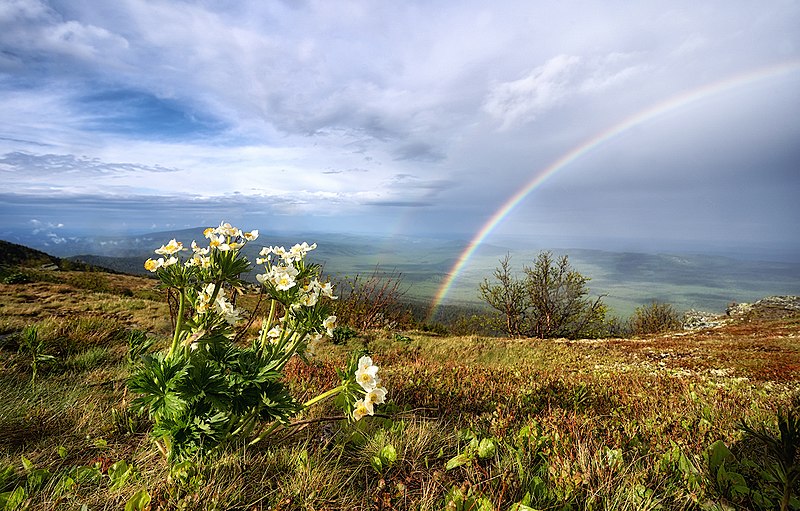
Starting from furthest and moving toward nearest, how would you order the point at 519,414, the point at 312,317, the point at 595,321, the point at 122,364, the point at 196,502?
the point at 595,321
the point at 122,364
the point at 519,414
the point at 312,317
the point at 196,502

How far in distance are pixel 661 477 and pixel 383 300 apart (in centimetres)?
1467

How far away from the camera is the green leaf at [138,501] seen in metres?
2.05

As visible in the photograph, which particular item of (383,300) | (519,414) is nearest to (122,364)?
(519,414)

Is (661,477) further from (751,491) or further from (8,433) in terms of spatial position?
(8,433)

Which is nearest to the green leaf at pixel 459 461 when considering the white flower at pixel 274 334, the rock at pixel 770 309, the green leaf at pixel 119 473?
the white flower at pixel 274 334

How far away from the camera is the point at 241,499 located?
2275 mm

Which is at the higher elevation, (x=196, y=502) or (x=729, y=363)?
(x=196, y=502)

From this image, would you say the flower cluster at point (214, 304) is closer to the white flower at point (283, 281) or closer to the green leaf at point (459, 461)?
the white flower at point (283, 281)

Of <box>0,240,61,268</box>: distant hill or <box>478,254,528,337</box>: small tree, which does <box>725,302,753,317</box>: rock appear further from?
<box>0,240,61,268</box>: distant hill

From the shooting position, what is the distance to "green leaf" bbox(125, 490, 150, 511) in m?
2.05

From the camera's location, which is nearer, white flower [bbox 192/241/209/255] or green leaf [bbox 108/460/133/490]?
green leaf [bbox 108/460/133/490]

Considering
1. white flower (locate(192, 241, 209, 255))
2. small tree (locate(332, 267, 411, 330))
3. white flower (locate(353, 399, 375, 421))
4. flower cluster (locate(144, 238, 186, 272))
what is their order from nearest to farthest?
white flower (locate(353, 399, 375, 421)), flower cluster (locate(144, 238, 186, 272)), white flower (locate(192, 241, 209, 255)), small tree (locate(332, 267, 411, 330))

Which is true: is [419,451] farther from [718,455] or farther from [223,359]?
[718,455]

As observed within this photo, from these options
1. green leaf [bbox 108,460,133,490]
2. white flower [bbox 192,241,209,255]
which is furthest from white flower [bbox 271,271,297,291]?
green leaf [bbox 108,460,133,490]
